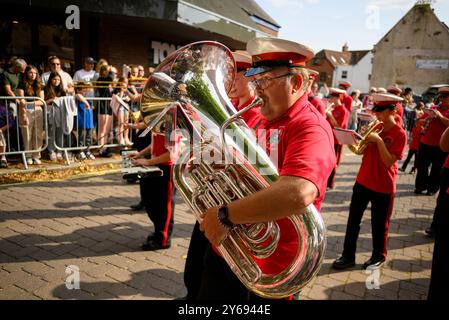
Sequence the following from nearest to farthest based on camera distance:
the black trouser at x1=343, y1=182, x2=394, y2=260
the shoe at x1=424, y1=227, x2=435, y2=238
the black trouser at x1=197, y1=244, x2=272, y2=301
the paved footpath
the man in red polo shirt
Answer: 1. the man in red polo shirt
2. the black trouser at x1=197, y1=244, x2=272, y2=301
3. the paved footpath
4. the black trouser at x1=343, y1=182, x2=394, y2=260
5. the shoe at x1=424, y1=227, x2=435, y2=238

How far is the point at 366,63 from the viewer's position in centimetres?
5397

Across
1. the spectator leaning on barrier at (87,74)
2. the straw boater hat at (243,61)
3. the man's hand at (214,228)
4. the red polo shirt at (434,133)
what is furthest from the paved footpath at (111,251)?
the spectator leaning on barrier at (87,74)

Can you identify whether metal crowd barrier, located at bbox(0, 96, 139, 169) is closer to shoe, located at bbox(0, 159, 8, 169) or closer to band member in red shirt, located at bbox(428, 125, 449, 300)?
shoe, located at bbox(0, 159, 8, 169)

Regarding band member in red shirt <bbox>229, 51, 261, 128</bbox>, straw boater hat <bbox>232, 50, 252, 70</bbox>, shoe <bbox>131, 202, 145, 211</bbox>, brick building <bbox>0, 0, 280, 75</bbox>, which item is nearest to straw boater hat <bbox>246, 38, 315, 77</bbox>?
band member in red shirt <bbox>229, 51, 261, 128</bbox>

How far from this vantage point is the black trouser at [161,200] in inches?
144

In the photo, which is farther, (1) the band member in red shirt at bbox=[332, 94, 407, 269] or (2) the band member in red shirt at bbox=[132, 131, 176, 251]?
(2) the band member in red shirt at bbox=[132, 131, 176, 251]

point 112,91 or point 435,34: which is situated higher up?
point 435,34

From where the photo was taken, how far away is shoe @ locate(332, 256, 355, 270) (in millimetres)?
3758

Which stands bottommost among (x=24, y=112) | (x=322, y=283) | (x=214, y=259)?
(x=322, y=283)

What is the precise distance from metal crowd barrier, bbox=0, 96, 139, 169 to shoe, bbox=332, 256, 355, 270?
4371 mm

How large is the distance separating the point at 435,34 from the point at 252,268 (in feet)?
136
